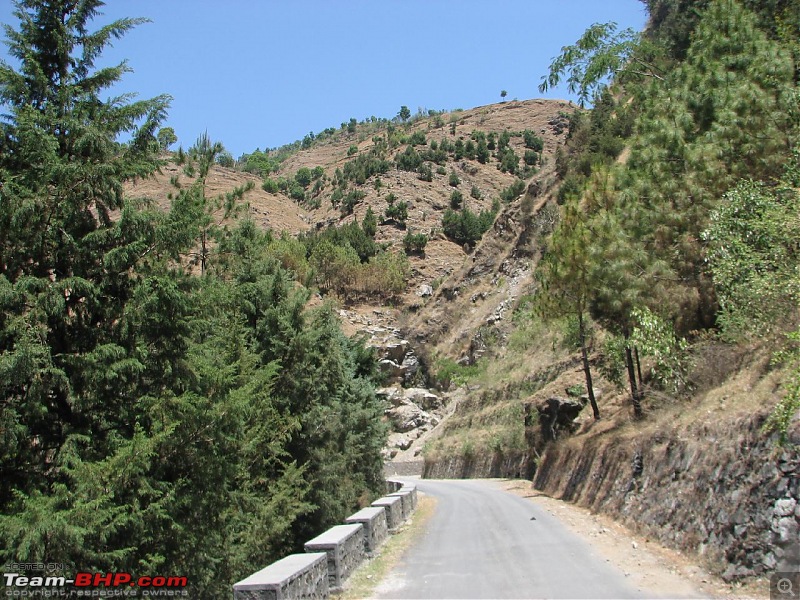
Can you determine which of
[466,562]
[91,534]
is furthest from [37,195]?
[466,562]

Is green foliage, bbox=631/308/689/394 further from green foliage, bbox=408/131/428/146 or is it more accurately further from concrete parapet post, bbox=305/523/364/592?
green foliage, bbox=408/131/428/146

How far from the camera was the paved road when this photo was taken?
9156mm

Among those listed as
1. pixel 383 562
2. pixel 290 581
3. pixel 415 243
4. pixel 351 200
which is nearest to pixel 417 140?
pixel 351 200

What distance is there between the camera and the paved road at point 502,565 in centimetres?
916

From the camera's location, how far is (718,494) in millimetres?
10398

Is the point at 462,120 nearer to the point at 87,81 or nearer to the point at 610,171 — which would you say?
the point at 610,171

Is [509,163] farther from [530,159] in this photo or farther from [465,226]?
[465,226]

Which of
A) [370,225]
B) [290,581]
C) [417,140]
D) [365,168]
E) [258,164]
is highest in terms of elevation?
[258,164]

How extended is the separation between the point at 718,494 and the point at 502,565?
11.4 ft

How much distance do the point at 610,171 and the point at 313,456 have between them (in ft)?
44.2

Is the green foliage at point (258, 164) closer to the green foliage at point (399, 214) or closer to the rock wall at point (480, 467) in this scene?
the green foliage at point (399, 214)

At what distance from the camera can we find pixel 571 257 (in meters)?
23.8

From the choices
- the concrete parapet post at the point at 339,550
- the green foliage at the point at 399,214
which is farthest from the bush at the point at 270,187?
the concrete parapet post at the point at 339,550

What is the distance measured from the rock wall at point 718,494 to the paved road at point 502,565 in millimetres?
1478
